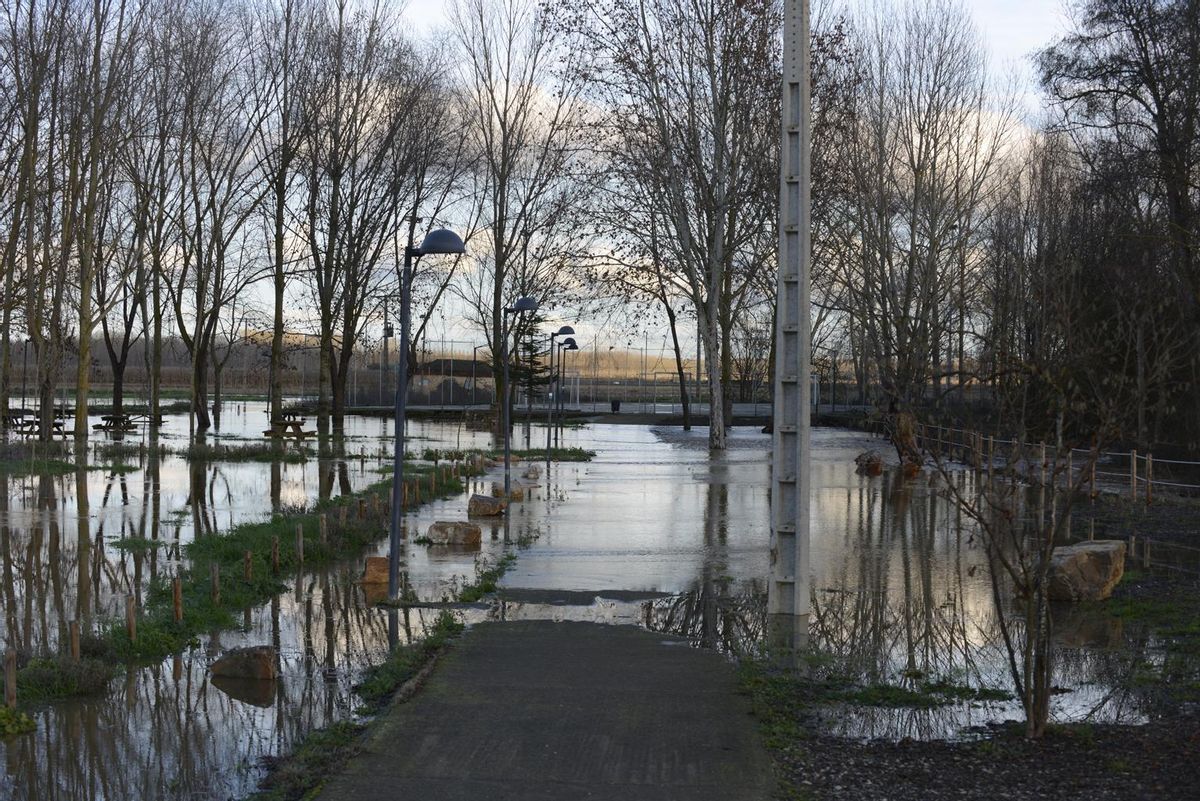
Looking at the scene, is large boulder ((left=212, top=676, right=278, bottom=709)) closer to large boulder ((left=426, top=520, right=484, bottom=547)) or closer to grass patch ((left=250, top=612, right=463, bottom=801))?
grass patch ((left=250, top=612, right=463, bottom=801))

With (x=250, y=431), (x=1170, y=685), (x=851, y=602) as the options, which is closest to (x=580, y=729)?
(x=1170, y=685)

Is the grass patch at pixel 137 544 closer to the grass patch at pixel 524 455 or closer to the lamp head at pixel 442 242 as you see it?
the lamp head at pixel 442 242

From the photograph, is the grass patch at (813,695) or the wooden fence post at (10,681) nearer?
the wooden fence post at (10,681)

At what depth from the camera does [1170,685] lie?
7.83 meters

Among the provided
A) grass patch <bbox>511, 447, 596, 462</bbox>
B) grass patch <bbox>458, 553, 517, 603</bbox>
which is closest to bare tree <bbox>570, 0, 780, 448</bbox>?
grass patch <bbox>511, 447, 596, 462</bbox>

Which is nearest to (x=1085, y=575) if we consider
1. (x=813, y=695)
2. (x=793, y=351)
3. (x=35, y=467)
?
(x=793, y=351)

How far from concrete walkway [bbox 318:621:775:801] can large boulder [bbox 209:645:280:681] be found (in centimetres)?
114

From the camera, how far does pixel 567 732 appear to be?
6.58 meters

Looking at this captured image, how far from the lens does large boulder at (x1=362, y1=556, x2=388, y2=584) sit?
11.7m

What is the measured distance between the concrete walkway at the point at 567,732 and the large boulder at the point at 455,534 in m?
5.69

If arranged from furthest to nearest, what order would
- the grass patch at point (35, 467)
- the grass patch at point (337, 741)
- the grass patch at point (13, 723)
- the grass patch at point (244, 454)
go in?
the grass patch at point (244, 454) → the grass patch at point (35, 467) → the grass patch at point (13, 723) → the grass patch at point (337, 741)

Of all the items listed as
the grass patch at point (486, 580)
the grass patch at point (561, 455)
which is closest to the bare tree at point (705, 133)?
the grass patch at point (561, 455)

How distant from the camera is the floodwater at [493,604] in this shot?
671 cm

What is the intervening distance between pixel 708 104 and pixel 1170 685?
26.5m
